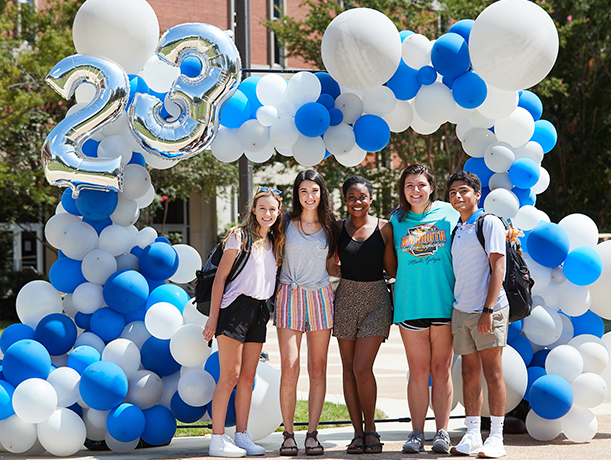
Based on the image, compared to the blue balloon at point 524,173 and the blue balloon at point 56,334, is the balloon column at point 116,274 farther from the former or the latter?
the blue balloon at point 524,173

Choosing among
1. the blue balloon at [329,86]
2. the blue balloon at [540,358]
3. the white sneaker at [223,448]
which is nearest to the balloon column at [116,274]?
the white sneaker at [223,448]

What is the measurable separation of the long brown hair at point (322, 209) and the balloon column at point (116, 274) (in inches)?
35.2

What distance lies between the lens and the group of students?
15.1 feet

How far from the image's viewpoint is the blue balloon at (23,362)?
4785 millimetres

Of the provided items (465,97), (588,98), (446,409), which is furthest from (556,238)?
(588,98)

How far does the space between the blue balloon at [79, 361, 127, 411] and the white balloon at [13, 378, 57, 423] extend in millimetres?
245

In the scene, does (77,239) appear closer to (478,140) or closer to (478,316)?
(478,316)

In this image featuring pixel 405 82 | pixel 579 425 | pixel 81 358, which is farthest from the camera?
pixel 405 82

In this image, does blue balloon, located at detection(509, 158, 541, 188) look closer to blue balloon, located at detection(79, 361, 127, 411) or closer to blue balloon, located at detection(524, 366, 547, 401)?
blue balloon, located at detection(524, 366, 547, 401)

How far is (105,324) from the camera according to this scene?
5.11 m

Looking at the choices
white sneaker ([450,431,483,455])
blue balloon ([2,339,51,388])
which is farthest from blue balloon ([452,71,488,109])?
blue balloon ([2,339,51,388])

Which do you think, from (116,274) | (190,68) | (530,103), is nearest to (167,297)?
(116,274)

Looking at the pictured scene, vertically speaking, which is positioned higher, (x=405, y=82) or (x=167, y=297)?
(x=405, y=82)

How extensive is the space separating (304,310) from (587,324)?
8.22 feet
